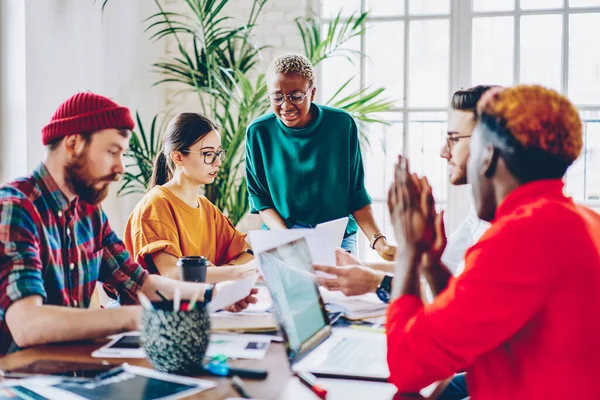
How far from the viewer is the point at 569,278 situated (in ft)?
3.35

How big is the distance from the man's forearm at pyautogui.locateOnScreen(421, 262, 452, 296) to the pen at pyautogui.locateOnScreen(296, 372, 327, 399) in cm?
30

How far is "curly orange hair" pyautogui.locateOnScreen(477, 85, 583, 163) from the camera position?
3.43ft

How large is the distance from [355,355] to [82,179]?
76 centimetres

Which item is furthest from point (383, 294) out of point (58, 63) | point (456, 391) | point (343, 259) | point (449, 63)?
point (449, 63)

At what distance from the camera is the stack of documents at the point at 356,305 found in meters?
1.78

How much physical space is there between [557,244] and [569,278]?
53mm

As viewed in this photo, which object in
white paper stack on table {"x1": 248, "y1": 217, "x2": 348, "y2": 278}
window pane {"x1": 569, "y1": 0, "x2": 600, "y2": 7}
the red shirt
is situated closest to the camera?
the red shirt

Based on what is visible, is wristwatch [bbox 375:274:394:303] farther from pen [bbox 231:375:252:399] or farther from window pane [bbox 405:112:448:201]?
window pane [bbox 405:112:448:201]

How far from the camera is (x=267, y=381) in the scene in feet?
4.07

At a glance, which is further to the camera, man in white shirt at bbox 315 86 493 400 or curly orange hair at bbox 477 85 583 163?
man in white shirt at bbox 315 86 493 400

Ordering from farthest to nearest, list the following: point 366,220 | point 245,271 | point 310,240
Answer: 1. point 366,220
2. point 245,271
3. point 310,240

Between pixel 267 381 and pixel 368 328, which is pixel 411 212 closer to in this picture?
pixel 267 381

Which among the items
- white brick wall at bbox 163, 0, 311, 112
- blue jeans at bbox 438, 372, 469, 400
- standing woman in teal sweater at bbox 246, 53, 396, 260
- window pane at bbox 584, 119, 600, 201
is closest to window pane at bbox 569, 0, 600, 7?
window pane at bbox 584, 119, 600, 201

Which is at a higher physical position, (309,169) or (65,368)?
(309,169)
